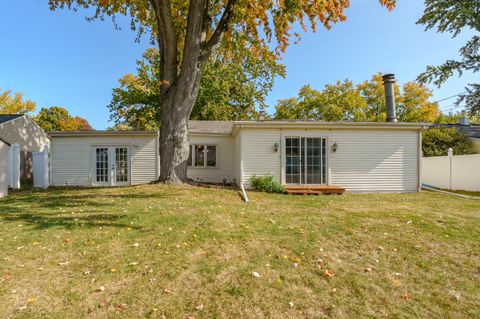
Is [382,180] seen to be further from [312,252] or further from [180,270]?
[180,270]

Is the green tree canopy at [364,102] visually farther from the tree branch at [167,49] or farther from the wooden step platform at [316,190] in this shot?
the tree branch at [167,49]

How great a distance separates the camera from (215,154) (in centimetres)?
1448

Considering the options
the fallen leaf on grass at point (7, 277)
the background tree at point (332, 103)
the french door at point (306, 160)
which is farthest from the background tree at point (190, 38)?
the background tree at point (332, 103)

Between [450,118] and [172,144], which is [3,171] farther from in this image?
[450,118]

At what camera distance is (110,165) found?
44.5ft

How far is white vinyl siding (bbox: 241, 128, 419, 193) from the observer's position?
11023 mm

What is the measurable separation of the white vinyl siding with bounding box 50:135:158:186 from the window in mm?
1887

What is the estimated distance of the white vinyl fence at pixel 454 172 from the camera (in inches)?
476

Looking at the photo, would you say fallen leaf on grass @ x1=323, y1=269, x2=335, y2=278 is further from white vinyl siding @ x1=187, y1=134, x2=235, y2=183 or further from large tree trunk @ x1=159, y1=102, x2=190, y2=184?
white vinyl siding @ x1=187, y1=134, x2=235, y2=183

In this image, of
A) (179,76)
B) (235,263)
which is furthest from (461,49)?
(235,263)

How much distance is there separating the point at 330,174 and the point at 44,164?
12934 mm

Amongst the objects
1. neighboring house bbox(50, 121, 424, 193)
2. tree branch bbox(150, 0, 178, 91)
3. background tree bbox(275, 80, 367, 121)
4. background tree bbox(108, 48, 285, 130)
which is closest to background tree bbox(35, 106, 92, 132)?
background tree bbox(108, 48, 285, 130)

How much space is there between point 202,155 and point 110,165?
460cm

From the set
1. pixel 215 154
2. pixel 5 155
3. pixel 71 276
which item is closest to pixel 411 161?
pixel 215 154
